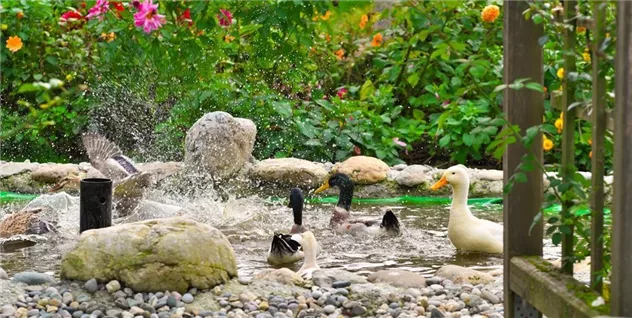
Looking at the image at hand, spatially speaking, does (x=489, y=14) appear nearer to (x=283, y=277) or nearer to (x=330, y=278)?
(x=330, y=278)

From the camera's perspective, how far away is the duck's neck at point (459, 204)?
6391mm

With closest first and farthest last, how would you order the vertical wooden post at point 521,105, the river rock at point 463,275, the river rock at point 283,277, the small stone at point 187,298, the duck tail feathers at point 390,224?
the vertical wooden post at point 521,105, the small stone at point 187,298, the river rock at point 283,277, the river rock at point 463,275, the duck tail feathers at point 390,224

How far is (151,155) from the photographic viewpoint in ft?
34.1

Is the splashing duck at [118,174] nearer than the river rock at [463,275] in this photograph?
No

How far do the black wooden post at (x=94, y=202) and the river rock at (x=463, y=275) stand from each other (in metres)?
1.88

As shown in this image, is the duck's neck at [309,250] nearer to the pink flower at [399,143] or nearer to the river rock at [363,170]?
the river rock at [363,170]

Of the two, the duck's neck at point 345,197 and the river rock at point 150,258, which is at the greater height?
the duck's neck at point 345,197

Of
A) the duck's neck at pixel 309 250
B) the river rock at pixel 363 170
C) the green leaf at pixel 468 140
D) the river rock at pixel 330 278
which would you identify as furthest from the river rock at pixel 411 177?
the river rock at pixel 330 278

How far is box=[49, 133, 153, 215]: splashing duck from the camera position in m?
7.57

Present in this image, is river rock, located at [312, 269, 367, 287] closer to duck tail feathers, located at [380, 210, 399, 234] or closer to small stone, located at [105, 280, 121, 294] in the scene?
small stone, located at [105, 280, 121, 294]

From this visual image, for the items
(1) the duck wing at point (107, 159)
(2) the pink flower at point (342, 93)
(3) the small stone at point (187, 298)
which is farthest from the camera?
(2) the pink flower at point (342, 93)

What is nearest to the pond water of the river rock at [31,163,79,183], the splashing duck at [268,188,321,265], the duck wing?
the splashing duck at [268,188,321,265]

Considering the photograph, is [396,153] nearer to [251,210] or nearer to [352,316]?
[251,210]

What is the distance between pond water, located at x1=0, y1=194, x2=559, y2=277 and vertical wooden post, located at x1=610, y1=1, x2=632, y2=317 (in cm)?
316
